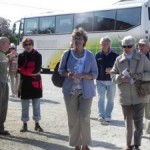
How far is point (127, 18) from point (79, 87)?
54.6 ft

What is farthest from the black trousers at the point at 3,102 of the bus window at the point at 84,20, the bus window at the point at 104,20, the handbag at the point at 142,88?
the bus window at the point at 84,20

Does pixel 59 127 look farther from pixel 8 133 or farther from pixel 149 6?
pixel 149 6

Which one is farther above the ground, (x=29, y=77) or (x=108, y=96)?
(x=29, y=77)

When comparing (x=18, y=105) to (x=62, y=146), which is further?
(x=18, y=105)

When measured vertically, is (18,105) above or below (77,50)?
below

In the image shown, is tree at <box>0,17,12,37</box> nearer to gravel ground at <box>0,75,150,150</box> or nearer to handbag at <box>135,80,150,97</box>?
gravel ground at <box>0,75,150,150</box>

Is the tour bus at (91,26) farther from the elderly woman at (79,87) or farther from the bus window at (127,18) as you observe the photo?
the elderly woman at (79,87)

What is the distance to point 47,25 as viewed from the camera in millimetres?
26438

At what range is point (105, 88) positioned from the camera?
902 cm

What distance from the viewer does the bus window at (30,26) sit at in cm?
2734

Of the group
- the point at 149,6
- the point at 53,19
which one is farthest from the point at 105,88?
the point at 53,19

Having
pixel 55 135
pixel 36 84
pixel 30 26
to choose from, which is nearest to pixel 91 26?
pixel 30 26

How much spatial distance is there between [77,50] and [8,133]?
2.42 meters

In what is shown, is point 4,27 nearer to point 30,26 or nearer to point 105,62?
point 30,26
